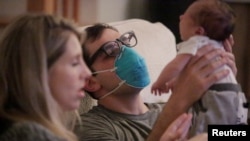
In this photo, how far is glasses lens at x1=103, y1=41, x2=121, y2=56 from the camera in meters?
1.62

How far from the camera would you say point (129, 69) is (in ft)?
5.27

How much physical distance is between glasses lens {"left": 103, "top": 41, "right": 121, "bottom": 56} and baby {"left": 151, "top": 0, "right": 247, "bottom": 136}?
168mm

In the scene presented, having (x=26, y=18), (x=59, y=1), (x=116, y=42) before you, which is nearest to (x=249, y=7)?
(x=59, y=1)

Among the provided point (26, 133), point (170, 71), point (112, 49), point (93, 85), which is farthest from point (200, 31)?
point (26, 133)

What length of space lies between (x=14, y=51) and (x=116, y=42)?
53 cm

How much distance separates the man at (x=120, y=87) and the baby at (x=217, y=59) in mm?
39

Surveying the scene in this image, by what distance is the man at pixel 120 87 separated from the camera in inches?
59.1

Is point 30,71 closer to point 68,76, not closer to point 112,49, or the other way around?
point 68,76

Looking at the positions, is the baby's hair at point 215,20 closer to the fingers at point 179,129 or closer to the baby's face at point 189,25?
the baby's face at point 189,25

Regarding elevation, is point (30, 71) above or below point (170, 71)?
above

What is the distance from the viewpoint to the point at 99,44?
1.64m

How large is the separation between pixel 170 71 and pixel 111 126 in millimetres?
254

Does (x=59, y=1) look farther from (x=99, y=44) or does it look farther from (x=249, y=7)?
(x=249, y=7)

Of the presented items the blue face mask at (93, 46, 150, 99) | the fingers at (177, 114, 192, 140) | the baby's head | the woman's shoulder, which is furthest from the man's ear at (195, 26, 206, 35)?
the woman's shoulder
